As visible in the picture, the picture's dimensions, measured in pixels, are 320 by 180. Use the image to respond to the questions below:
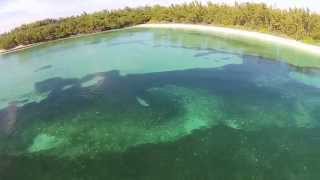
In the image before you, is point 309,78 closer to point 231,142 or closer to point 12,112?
point 231,142

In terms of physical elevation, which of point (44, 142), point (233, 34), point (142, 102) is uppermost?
point (233, 34)

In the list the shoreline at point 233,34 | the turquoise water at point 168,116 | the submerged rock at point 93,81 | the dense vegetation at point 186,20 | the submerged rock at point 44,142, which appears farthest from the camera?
the dense vegetation at point 186,20

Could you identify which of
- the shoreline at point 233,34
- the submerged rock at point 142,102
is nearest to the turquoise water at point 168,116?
the submerged rock at point 142,102

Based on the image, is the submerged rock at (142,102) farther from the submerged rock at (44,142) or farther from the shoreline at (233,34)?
the shoreline at (233,34)

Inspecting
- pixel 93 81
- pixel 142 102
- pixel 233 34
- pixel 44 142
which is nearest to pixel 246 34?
pixel 233 34

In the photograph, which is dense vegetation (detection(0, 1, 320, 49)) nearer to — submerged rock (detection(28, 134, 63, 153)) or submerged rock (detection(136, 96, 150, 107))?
submerged rock (detection(136, 96, 150, 107))

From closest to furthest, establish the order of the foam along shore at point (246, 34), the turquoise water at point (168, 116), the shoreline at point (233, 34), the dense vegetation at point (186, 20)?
the turquoise water at point (168, 116)
the foam along shore at point (246, 34)
the shoreline at point (233, 34)
the dense vegetation at point (186, 20)

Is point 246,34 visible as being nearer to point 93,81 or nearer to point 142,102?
point 93,81

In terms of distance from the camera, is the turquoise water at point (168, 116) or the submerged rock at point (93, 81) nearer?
the turquoise water at point (168, 116)
